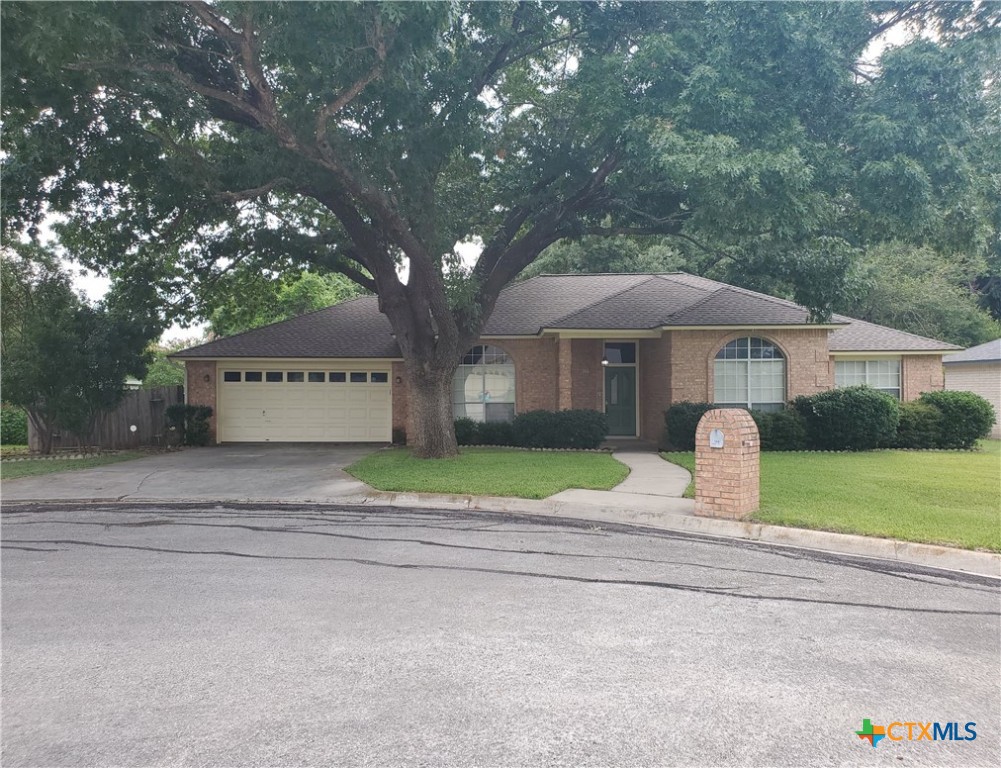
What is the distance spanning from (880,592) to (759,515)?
2490mm

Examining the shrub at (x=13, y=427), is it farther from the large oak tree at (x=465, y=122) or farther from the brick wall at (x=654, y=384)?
the brick wall at (x=654, y=384)

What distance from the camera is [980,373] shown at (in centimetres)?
2161

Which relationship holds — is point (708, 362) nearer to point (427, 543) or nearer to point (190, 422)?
point (427, 543)

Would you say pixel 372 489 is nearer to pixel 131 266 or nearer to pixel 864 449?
pixel 131 266

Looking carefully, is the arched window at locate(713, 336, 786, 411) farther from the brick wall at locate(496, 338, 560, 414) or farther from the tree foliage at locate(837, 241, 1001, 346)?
the tree foliage at locate(837, 241, 1001, 346)

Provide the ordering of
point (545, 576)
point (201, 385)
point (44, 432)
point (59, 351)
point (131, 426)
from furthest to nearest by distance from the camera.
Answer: point (201, 385)
point (131, 426)
point (44, 432)
point (59, 351)
point (545, 576)

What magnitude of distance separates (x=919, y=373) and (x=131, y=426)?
894 inches

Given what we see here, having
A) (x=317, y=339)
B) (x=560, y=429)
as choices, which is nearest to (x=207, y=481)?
(x=317, y=339)

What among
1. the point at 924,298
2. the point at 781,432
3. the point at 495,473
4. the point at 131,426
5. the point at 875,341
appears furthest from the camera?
the point at 924,298

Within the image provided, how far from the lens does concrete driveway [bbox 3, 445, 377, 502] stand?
35.8ft

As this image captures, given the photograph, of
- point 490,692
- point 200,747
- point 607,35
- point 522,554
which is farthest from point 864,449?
point 200,747

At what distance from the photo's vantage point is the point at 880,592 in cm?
563

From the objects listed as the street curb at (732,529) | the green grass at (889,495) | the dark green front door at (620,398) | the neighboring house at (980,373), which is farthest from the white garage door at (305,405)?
the neighboring house at (980,373)

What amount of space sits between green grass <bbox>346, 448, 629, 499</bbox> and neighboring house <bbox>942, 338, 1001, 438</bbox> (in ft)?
48.1
